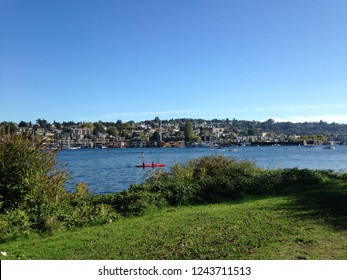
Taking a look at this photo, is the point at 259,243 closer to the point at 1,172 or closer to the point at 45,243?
→ the point at 45,243

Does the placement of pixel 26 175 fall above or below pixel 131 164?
above

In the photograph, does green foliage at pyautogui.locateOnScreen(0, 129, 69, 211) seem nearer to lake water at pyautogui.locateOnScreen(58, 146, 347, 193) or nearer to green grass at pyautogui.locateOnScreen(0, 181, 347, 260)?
green grass at pyautogui.locateOnScreen(0, 181, 347, 260)

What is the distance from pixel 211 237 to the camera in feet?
28.8

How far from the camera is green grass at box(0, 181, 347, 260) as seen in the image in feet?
24.9

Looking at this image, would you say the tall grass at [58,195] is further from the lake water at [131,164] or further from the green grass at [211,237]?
the lake water at [131,164]

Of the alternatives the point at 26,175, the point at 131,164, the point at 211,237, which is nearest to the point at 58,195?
the point at 26,175

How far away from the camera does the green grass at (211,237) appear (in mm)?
7578

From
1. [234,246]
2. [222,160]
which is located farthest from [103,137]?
[234,246]

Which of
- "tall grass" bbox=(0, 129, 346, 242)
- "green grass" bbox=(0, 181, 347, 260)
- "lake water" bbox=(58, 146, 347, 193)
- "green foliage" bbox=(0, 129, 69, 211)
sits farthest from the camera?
"lake water" bbox=(58, 146, 347, 193)

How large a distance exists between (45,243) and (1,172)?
392 cm

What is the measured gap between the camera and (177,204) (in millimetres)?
13703

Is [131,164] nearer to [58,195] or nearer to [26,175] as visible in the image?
[58,195]

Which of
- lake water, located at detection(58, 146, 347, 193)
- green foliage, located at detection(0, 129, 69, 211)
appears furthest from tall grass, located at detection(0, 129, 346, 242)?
lake water, located at detection(58, 146, 347, 193)

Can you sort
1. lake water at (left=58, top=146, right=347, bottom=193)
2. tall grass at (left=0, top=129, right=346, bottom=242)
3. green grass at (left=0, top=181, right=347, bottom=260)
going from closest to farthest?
green grass at (left=0, top=181, right=347, bottom=260) < tall grass at (left=0, top=129, right=346, bottom=242) < lake water at (left=58, top=146, right=347, bottom=193)
